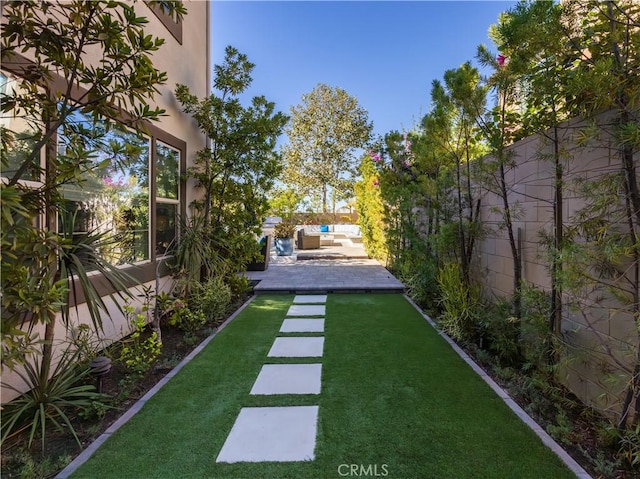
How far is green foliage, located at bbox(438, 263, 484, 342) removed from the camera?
13.6 feet

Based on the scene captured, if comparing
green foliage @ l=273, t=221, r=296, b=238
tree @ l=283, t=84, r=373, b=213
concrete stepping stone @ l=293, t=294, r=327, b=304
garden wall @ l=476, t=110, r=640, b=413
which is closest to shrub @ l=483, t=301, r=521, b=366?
garden wall @ l=476, t=110, r=640, b=413

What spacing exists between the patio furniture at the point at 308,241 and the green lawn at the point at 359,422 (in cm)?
1005

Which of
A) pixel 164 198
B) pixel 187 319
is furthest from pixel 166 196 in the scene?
pixel 187 319

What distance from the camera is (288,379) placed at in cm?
→ 323

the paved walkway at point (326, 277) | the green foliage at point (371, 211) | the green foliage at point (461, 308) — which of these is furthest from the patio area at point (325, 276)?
the green foliage at point (461, 308)

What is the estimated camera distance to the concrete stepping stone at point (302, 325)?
4645 millimetres

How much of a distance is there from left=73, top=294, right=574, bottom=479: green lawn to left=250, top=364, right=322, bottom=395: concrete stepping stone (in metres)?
0.09

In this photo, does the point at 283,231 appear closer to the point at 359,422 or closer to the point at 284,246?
the point at 284,246

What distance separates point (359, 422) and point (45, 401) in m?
2.30

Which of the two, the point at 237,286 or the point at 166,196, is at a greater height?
the point at 166,196

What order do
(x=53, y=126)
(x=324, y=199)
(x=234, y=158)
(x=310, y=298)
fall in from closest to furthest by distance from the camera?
(x=53, y=126) → (x=234, y=158) → (x=310, y=298) → (x=324, y=199)

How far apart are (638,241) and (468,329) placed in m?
2.51

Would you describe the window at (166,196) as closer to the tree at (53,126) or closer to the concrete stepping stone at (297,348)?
the concrete stepping stone at (297,348)

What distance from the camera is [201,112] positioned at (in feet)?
18.9
